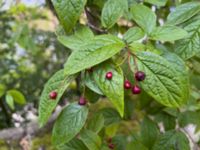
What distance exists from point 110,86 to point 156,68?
0.08 m

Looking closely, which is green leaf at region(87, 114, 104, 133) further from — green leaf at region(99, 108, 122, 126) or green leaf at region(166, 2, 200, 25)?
green leaf at region(166, 2, 200, 25)

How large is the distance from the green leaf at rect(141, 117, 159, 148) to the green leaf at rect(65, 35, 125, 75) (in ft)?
1.32

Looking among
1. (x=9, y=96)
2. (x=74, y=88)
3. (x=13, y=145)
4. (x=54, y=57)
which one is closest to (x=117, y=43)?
(x=9, y=96)

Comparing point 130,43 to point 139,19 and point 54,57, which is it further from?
point 54,57

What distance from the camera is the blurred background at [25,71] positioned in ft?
6.31

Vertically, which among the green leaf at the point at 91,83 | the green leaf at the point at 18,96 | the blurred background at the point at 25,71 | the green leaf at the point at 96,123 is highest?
the green leaf at the point at 91,83

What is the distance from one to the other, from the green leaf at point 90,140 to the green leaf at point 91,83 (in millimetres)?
146

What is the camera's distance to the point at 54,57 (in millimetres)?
2586

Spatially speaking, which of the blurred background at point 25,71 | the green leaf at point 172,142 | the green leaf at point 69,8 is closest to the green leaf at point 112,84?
the green leaf at point 69,8

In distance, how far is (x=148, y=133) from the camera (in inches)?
38.4

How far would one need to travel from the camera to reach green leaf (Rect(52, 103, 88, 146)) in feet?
2.34

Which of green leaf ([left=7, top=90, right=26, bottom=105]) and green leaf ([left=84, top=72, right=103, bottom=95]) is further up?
green leaf ([left=84, top=72, right=103, bottom=95])

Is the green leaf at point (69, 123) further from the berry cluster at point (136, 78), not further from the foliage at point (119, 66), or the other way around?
the berry cluster at point (136, 78)

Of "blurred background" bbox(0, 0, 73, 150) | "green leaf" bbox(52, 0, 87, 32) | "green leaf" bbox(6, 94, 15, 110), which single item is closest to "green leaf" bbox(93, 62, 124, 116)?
"green leaf" bbox(52, 0, 87, 32)
